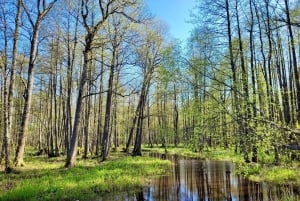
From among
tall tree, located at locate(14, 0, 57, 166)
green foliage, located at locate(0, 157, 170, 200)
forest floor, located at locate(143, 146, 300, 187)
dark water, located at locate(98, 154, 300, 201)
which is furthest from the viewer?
tall tree, located at locate(14, 0, 57, 166)

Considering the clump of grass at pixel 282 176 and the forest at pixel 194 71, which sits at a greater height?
the forest at pixel 194 71

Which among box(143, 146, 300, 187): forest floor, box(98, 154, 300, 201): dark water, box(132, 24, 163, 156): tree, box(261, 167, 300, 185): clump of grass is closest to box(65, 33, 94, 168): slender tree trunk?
box(98, 154, 300, 201): dark water

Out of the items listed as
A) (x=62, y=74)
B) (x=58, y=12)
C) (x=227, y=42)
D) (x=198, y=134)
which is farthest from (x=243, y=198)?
(x=62, y=74)

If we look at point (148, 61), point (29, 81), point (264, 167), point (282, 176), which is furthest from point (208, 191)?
point (148, 61)

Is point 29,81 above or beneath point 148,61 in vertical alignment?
beneath

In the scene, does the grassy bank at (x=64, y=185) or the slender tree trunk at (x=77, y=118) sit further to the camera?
the slender tree trunk at (x=77, y=118)

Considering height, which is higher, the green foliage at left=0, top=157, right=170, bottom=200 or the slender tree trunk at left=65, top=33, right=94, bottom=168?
the slender tree trunk at left=65, top=33, right=94, bottom=168

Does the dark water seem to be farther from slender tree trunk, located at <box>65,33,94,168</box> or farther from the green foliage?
slender tree trunk, located at <box>65,33,94,168</box>

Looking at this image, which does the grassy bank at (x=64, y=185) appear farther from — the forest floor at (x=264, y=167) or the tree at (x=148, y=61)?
the tree at (x=148, y=61)

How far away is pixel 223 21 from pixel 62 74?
630 inches

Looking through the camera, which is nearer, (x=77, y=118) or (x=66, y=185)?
(x=66, y=185)

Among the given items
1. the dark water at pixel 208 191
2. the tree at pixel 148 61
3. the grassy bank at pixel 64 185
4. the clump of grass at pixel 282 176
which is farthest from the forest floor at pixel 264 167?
the tree at pixel 148 61

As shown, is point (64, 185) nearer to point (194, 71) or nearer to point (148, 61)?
point (194, 71)

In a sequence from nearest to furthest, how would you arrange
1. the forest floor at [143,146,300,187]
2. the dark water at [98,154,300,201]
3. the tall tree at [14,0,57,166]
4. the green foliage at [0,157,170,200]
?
the green foliage at [0,157,170,200]
the forest floor at [143,146,300,187]
the dark water at [98,154,300,201]
the tall tree at [14,0,57,166]
